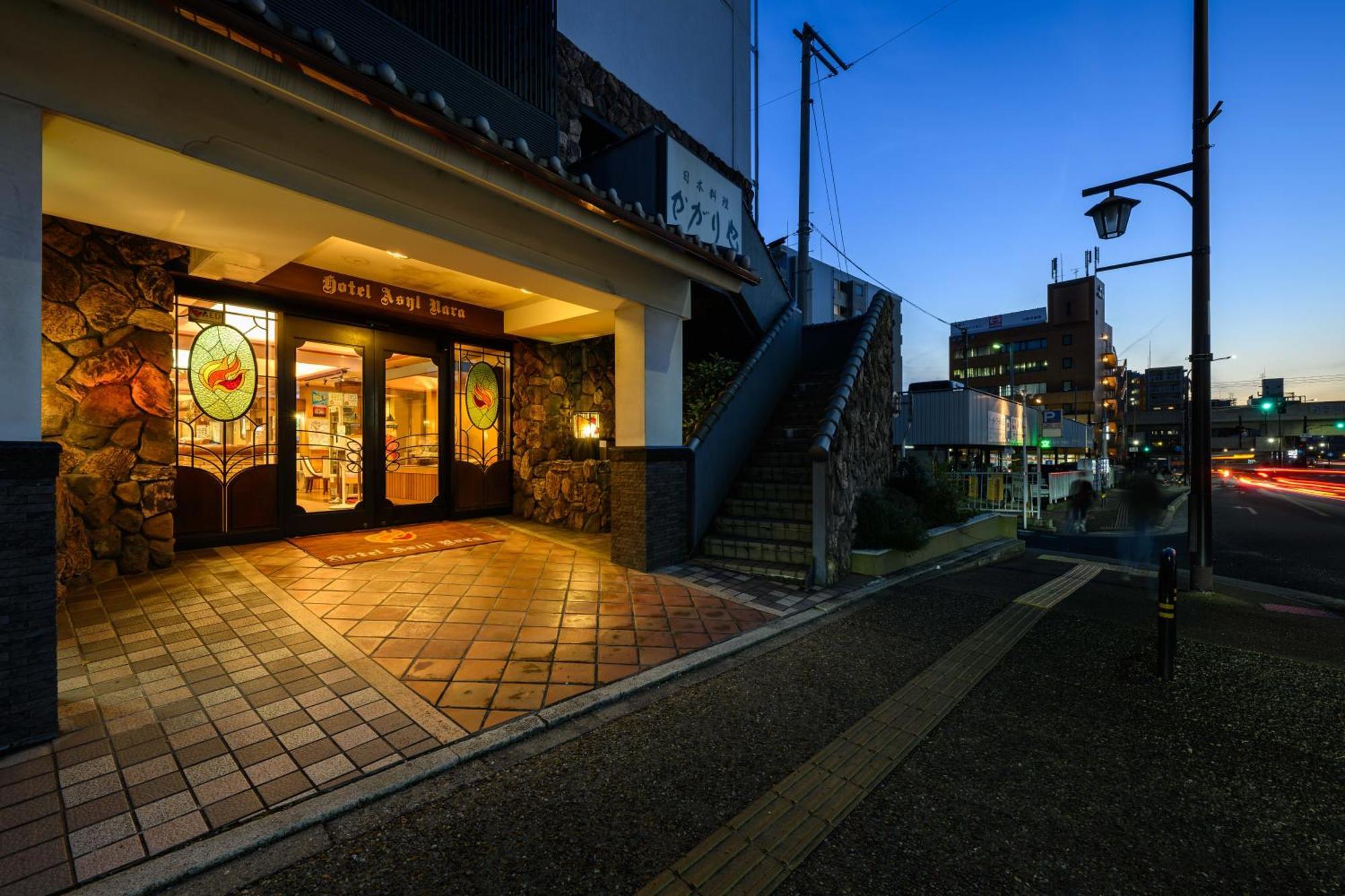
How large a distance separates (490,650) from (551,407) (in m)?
6.60

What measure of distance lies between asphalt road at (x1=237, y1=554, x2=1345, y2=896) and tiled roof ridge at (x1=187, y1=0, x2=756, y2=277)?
454cm

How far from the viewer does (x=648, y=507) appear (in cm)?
706

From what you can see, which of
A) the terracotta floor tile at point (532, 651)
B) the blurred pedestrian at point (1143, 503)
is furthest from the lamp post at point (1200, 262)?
the terracotta floor tile at point (532, 651)

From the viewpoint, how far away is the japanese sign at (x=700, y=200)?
7957 millimetres

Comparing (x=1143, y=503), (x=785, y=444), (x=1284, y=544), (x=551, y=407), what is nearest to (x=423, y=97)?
(x=551, y=407)

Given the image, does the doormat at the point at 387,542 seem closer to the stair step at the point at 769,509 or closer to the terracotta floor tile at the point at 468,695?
the stair step at the point at 769,509

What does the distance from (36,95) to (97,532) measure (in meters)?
4.89

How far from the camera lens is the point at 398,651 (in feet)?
14.3

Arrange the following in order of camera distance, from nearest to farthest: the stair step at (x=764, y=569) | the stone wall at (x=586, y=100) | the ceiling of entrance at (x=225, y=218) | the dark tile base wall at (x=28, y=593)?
the dark tile base wall at (x=28, y=593) → the ceiling of entrance at (x=225, y=218) → the stair step at (x=764, y=569) → the stone wall at (x=586, y=100)

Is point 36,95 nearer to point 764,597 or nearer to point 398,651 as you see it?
point 398,651

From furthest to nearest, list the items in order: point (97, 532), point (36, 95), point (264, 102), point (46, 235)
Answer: point (97, 532) < point (46, 235) < point (264, 102) < point (36, 95)

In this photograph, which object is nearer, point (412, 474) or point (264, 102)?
point (264, 102)

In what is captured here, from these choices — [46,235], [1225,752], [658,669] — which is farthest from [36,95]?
[1225,752]

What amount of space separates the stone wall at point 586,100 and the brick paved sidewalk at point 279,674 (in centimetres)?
739
